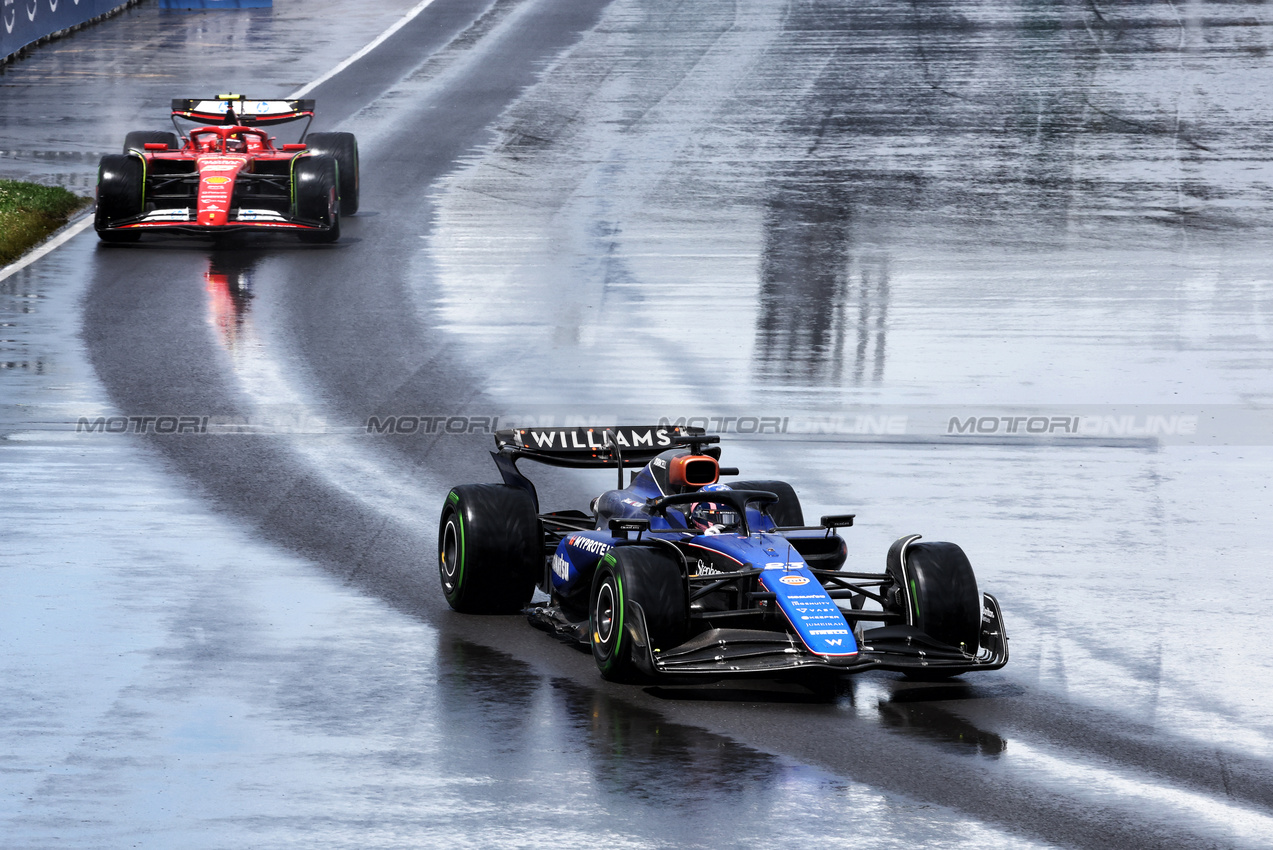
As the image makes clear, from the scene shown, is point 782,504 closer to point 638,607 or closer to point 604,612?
point 604,612

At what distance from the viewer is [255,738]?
8664mm

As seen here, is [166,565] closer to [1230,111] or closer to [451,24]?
[1230,111]

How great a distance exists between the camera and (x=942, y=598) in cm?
975

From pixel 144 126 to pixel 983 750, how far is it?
2747cm

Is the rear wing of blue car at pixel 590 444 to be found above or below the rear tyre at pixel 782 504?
above

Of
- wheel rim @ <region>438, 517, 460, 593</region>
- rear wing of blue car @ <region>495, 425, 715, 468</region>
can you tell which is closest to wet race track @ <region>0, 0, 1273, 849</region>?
wheel rim @ <region>438, 517, 460, 593</region>

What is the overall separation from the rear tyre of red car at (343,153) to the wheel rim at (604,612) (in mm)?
16673

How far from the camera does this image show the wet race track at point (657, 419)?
26.9 feet

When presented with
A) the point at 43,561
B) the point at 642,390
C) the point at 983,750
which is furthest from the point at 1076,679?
the point at 642,390

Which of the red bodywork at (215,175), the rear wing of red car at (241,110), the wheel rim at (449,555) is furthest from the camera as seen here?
the rear wing of red car at (241,110)

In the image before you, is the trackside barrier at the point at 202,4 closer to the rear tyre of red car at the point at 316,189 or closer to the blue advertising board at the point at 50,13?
the blue advertising board at the point at 50,13

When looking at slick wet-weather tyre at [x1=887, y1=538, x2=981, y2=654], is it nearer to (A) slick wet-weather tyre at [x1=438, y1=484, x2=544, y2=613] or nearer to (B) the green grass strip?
(A) slick wet-weather tyre at [x1=438, y1=484, x2=544, y2=613]

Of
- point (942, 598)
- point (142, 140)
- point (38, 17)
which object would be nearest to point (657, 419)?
point (942, 598)

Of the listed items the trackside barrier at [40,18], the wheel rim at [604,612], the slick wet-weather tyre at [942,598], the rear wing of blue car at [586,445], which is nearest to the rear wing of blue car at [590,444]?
the rear wing of blue car at [586,445]
